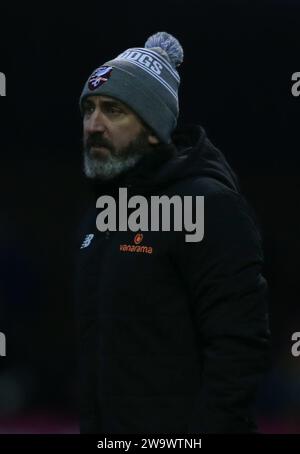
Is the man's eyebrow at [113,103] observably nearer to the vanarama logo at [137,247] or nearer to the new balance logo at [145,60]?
the new balance logo at [145,60]

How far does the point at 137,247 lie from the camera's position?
1.94 meters

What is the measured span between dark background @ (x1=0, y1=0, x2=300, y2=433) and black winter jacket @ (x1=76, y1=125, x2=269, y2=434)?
220 centimetres

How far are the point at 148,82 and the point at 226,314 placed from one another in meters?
0.63

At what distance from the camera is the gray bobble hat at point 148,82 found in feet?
6.97

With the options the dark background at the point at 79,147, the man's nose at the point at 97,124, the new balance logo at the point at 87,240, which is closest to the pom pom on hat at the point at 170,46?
the man's nose at the point at 97,124

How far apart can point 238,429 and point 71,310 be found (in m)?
2.66

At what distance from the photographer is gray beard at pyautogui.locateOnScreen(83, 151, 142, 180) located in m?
2.07
